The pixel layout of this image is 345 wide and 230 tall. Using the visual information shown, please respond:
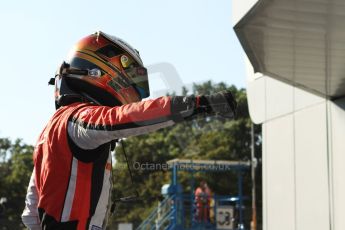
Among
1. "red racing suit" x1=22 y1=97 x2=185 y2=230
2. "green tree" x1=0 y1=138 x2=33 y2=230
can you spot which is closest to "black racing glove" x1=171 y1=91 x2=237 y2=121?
"red racing suit" x1=22 y1=97 x2=185 y2=230

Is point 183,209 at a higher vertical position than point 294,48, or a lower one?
lower

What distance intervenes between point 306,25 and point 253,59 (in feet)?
5.19

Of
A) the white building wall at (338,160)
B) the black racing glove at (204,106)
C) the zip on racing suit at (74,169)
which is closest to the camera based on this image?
the black racing glove at (204,106)

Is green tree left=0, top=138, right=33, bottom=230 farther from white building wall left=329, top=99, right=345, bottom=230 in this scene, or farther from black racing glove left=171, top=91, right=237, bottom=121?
black racing glove left=171, top=91, right=237, bottom=121

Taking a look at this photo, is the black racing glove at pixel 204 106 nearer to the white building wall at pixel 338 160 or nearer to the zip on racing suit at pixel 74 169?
the zip on racing suit at pixel 74 169

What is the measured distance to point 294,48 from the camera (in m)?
7.23

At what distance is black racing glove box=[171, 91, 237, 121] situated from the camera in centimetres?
225

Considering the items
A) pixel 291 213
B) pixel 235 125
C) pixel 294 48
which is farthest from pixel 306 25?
pixel 235 125

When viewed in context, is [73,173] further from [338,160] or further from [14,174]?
[14,174]

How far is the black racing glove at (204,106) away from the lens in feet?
7.39

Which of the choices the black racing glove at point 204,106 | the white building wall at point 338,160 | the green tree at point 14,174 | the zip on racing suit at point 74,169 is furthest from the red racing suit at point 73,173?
the green tree at point 14,174

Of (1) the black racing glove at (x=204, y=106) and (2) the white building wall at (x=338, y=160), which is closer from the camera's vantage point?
(1) the black racing glove at (x=204, y=106)

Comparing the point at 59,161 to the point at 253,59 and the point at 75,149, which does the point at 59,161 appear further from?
the point at 253,59

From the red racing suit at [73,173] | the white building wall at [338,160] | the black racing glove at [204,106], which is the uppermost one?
the white building wall at [338,160]
